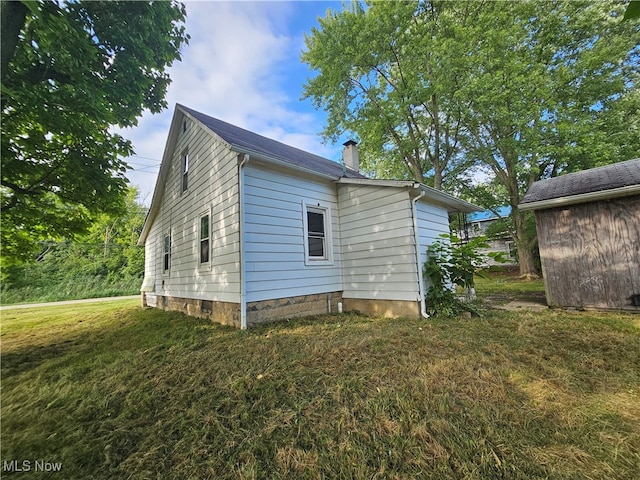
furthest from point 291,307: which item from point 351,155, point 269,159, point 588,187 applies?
point 351,155

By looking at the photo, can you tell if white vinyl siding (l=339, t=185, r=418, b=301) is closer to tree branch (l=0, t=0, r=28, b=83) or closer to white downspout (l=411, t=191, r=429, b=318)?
white downspout (l=411, t=191, r=429, b=318)

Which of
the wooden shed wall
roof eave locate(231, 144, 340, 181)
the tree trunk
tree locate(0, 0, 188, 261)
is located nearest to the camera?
tree locate(0, 0, 188, 261)

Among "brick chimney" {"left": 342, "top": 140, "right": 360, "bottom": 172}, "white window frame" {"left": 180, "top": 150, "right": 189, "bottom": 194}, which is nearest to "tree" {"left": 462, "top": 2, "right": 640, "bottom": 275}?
"brick chimney" {"left": 342, "top": 140, "right": 360, "bottom": 172}

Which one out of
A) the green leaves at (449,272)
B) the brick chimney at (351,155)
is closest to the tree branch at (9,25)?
the green leaves at (449,272)

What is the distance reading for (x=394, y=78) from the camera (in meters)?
Answer: 13.0

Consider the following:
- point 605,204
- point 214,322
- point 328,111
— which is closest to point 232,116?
point 328,111

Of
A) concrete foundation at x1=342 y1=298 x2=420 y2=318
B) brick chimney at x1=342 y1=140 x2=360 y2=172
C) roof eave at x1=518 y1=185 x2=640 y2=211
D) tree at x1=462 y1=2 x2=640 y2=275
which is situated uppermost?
tree at x1=462 y1=2 x2=640 y2=275

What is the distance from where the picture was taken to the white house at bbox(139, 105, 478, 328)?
5285 millimetres

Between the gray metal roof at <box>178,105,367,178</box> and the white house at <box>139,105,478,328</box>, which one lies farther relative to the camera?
the gray metal roof at <box>178,105,367,178</box>

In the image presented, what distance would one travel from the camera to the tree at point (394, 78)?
11445 millimetres

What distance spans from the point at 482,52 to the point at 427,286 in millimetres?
10762

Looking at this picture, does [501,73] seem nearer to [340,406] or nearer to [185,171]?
[185,171]

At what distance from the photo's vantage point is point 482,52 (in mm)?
10438

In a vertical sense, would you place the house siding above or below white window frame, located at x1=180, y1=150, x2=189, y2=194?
below
